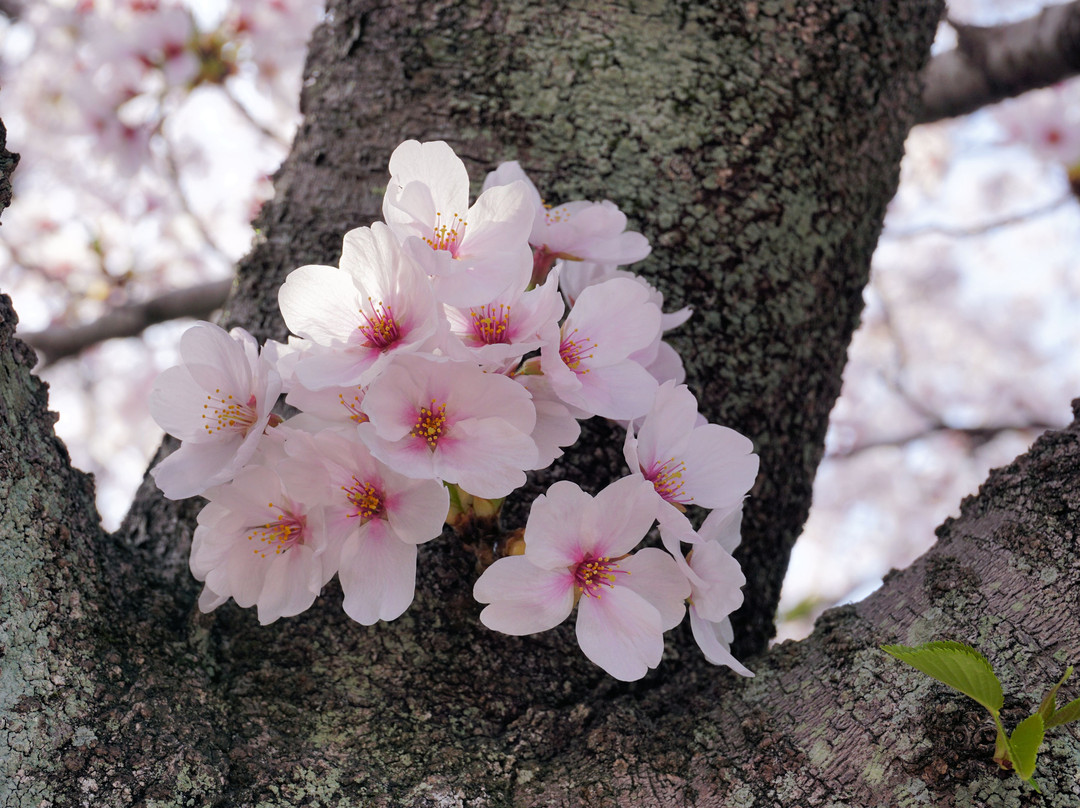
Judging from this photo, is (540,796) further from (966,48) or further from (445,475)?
(966,48)

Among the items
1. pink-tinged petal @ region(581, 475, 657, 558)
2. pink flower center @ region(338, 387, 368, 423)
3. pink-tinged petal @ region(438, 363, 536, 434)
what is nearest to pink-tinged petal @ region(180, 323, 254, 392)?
pink flower center @ region(338, 387, 368, 423)

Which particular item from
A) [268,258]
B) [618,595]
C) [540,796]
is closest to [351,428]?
[618,595]

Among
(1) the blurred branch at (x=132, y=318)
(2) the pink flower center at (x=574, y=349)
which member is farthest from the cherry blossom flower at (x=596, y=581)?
(1) the blurred branch at (x=132, y=318)

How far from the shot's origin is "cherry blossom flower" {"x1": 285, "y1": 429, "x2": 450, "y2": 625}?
0.70m

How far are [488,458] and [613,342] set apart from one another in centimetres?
17

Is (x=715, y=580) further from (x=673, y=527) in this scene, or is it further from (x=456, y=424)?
(x=456, y=424)

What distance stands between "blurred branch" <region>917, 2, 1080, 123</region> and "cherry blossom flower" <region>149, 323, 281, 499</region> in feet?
4.99

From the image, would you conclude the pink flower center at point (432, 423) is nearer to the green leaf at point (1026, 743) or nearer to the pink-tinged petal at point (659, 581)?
the pink-tinged petal at point (659, 581)

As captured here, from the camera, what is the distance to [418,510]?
706mm

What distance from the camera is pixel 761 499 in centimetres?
108

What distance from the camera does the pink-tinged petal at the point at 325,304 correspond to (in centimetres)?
73

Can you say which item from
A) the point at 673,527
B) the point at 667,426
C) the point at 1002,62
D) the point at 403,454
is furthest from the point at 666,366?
the point at 1002,62

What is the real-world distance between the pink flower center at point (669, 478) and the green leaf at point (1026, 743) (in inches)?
12.0

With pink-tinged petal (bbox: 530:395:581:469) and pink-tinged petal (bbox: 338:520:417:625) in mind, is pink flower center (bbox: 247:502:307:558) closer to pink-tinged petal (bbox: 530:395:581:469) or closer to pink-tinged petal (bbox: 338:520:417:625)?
pink-tinged petal (bbox: 338:520:417:625)
